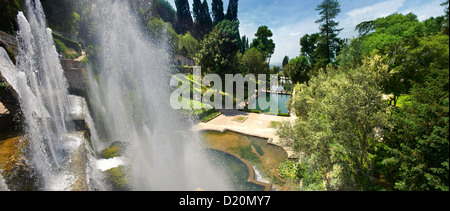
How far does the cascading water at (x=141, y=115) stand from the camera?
11.2m

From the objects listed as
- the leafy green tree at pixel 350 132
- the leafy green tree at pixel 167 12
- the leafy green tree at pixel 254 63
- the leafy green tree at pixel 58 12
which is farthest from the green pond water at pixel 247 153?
the leafy green tree at pixel 167 12

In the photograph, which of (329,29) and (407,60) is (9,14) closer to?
(407,60)

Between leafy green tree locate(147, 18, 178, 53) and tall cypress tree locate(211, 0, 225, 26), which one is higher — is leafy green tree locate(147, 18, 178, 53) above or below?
below

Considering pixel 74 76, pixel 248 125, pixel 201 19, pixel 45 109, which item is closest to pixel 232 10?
pixel 201 19

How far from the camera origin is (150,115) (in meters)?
18.7

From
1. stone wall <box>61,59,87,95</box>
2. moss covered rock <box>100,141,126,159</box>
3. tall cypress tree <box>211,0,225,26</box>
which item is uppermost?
tall cypress tree <box>211,0,225,26</box>

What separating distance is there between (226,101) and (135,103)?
42.8 feet

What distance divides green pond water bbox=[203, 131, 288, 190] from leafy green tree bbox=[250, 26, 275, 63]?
4667 centimetres

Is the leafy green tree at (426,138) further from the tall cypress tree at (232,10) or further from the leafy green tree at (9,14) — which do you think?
the tall cypress tree at (232,10)

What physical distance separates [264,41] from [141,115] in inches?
2008

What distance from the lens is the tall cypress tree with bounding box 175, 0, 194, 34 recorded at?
65188 millimetres

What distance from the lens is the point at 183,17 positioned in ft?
216

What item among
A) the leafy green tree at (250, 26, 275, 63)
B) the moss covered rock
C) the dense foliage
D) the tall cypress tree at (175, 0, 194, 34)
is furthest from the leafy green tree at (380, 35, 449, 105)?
the tall cypress tree at (175, 0, 194, 34)

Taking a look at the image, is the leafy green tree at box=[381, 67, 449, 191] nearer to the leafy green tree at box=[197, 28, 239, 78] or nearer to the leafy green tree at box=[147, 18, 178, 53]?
the leafy green tree at box=[197, 28, 239, 78]
